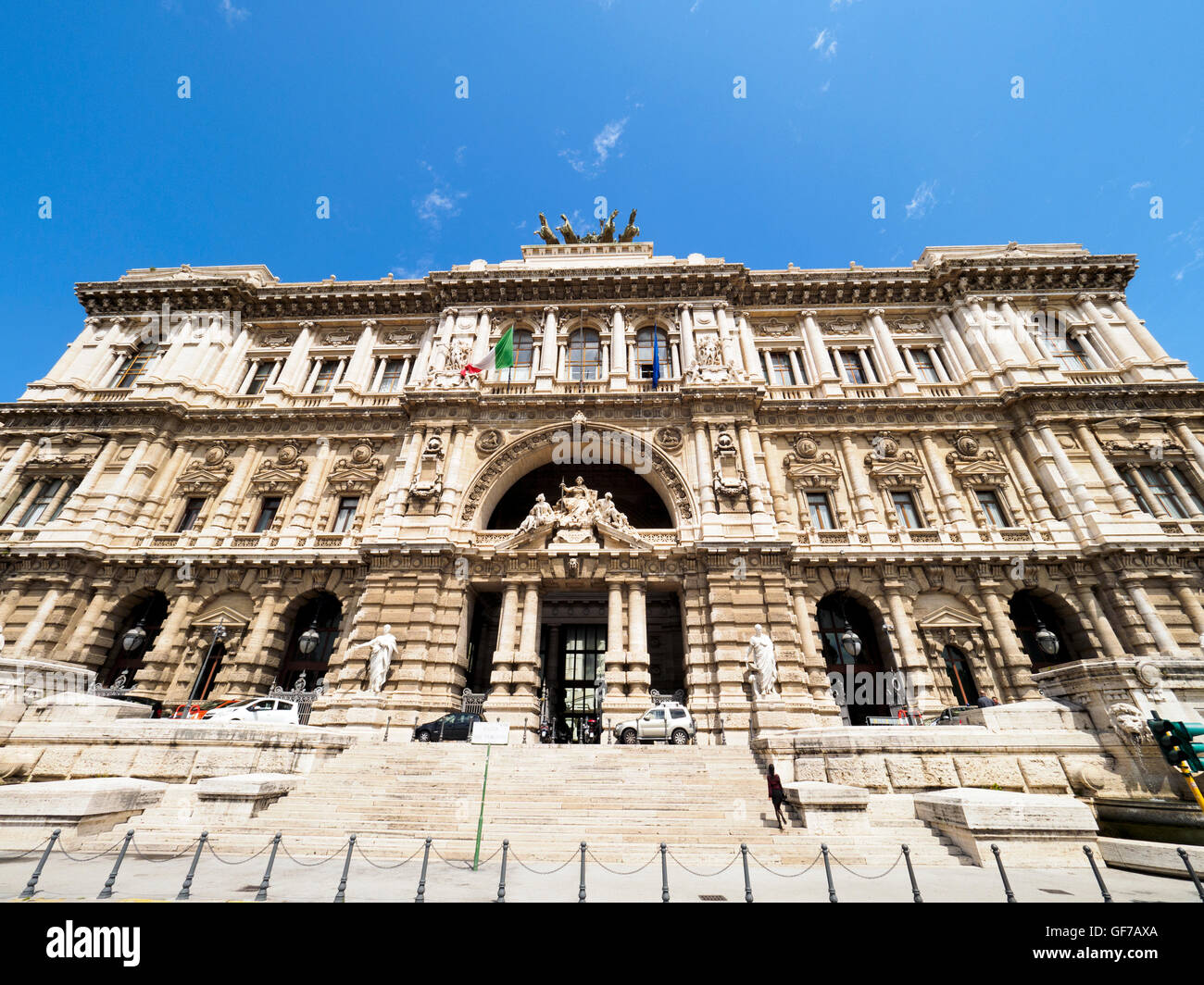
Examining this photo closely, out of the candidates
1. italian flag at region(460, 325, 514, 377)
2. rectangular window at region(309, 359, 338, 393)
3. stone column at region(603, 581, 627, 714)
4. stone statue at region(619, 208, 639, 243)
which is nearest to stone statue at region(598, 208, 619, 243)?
stone statue at region(619, 208, 639, 243)

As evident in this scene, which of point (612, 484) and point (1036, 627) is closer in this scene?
point (1036, 627)

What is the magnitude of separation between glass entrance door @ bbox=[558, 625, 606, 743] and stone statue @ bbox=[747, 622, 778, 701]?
24.8ft

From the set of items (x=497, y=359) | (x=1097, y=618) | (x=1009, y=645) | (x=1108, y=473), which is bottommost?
(x=1009, y=645)

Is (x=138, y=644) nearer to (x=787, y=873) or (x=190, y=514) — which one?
(x=190, y=514)

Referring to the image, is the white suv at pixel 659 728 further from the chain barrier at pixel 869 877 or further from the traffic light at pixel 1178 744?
the traffic light at pixel 1178 744

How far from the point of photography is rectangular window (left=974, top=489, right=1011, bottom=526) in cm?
2219

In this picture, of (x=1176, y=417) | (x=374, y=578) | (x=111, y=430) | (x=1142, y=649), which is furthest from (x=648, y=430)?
(x=111, y=430)

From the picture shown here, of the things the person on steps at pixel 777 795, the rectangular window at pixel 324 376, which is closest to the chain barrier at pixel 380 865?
the person on steps at pixel 777 795

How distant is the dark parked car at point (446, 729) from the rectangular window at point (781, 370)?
66.7 feet

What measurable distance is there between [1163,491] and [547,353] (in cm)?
2726

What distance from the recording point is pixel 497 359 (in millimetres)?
24000

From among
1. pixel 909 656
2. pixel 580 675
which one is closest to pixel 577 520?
pixel 580 675

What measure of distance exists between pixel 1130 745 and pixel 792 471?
14.0 m

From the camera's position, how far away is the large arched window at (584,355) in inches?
1035
